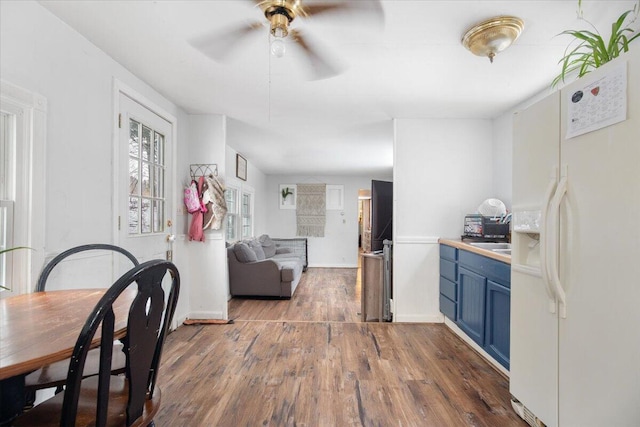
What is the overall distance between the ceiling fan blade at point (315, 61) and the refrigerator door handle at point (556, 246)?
1538 millimetres

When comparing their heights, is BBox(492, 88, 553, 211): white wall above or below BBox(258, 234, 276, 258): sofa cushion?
above

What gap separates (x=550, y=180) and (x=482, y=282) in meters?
1.15

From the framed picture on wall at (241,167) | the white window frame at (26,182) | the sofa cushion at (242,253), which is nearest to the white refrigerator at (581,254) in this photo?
the white window frame at (26,182)

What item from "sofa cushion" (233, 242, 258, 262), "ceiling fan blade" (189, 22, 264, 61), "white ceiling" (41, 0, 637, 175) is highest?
"white ceiling" (41, 0, 637, 175)

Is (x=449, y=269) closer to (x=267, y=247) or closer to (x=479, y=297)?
(x=479, y=297)

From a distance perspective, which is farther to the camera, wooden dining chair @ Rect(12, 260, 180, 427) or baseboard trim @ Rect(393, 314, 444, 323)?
baseboard trim @ Rect(393, 314, 444, 323)

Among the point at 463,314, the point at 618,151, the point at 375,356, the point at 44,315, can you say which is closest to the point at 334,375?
the point at 375,356

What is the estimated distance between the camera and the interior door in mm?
2223

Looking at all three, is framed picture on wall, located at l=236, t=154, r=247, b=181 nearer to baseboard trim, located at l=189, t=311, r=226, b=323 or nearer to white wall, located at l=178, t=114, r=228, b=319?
white wall, located at l=178, t=114, r=228, b=319

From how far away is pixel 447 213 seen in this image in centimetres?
329

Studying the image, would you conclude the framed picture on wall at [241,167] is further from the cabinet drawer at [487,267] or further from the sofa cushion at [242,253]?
the cabinet drawer at [487,267]

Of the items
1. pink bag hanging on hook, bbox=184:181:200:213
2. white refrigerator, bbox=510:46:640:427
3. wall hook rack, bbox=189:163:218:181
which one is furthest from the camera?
wall hook rack, bbox=189:163:218:181

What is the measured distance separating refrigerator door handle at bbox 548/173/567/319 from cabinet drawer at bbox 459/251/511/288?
664 mm

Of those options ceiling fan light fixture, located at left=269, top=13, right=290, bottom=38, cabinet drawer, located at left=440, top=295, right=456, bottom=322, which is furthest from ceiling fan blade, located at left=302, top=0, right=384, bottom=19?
cabinet drawer, located at left=440, top=295, right=456, bottom=322
